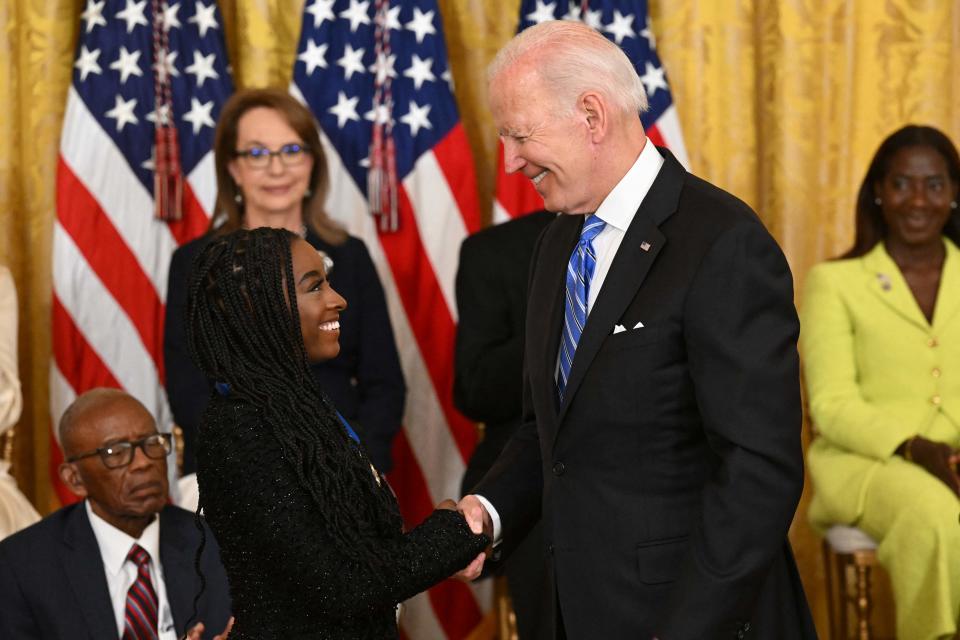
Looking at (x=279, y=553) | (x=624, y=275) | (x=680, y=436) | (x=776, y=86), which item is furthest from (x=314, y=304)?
(x=776, y=86)

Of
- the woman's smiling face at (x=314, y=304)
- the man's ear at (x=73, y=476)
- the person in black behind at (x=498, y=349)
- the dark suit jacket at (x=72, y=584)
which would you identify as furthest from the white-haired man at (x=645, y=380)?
the person in black behind at (x=498, y=349)

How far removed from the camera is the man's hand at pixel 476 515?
111 inches

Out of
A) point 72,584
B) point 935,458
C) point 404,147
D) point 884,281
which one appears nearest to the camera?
point 72,584

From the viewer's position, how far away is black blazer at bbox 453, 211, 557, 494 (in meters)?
4.59

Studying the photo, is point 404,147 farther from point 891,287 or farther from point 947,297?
A: point 947,297

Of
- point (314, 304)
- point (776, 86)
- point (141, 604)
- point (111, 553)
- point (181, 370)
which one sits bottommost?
point (141, 604)

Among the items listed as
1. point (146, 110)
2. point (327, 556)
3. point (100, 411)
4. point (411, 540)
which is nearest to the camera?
point (327, 556)

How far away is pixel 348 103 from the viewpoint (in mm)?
5543

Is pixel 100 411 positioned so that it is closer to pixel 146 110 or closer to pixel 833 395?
pixel 146 110

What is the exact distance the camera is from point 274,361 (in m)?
2.64

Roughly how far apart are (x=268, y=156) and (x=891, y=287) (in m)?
2.34

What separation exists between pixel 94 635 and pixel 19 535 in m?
0.36

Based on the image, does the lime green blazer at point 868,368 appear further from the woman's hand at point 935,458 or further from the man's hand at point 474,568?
the man's hand at point 474,568

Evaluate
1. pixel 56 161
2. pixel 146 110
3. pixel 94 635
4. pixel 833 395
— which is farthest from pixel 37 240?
pixel 833 395
